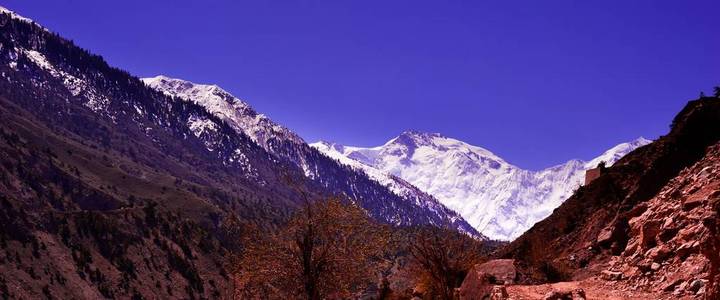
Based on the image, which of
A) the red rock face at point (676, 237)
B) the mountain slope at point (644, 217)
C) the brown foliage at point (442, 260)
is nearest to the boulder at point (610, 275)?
the red rock face at point (676, 237)

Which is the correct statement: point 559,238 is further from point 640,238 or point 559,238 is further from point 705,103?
point 640,238

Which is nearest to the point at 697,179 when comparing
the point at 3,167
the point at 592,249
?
the point at 592,249

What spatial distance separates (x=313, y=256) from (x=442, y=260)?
22.6 feet

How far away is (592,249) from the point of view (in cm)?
2792

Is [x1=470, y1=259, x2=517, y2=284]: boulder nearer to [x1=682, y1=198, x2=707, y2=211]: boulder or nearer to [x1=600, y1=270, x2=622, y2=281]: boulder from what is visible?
[x1=600, y1=270, x2=622, y2=281]: boulder

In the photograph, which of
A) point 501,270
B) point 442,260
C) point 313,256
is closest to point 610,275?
point 501,270

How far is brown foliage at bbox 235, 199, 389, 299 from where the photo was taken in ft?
85.3

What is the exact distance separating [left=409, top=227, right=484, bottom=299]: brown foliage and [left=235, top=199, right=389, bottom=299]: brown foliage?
2801 millimetres

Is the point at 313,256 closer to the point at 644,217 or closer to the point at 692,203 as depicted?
the point at 644,217

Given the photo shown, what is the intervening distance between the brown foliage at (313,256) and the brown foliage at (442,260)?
2.80 m

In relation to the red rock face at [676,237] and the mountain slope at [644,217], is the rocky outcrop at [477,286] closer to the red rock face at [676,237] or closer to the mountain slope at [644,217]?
the mountain slope at [644,217]

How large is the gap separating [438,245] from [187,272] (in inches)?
4454

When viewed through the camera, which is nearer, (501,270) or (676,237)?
(676,237)

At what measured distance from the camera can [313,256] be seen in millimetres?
26391
